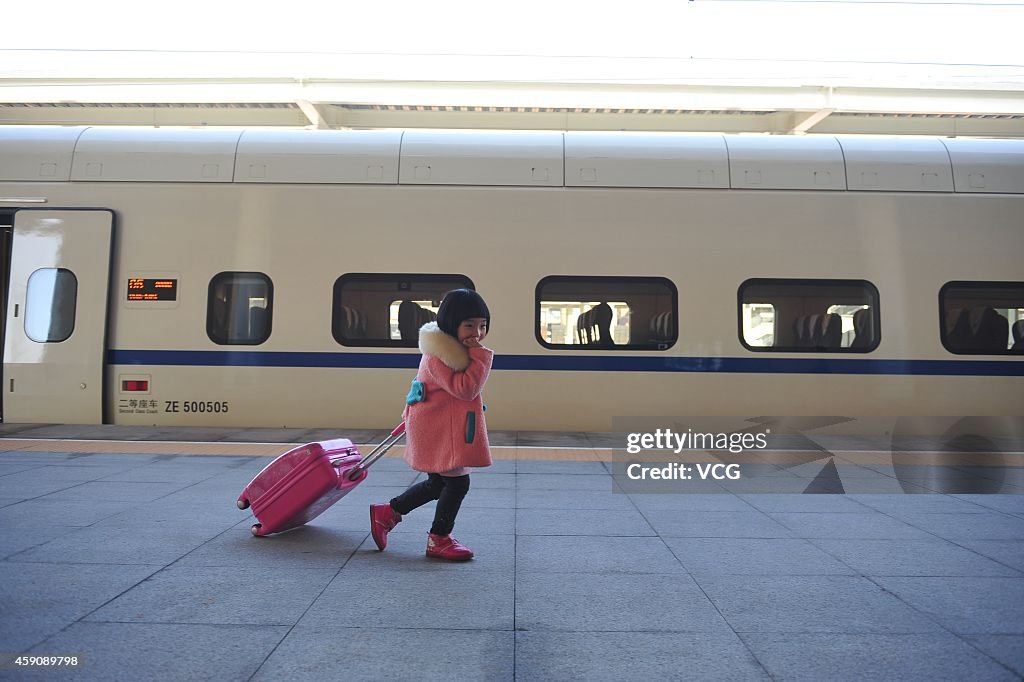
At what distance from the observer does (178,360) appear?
7.82 metres

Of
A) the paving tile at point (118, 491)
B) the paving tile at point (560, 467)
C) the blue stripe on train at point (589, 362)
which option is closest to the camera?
the paving tile at point (118, 491)

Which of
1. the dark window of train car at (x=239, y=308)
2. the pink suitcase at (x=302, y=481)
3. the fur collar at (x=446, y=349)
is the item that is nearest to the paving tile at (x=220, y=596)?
the pink suitcase at (x=302, y=481)

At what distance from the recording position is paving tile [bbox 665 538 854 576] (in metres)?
3.73

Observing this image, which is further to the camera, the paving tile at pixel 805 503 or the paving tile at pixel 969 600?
the paving tile at pixel 805 503

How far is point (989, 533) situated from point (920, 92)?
32.2ft

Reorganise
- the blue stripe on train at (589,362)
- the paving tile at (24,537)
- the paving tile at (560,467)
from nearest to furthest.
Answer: the paving tile at (24,537)
the paving tile at (560,467)
the blue stripe on train at (589,362)

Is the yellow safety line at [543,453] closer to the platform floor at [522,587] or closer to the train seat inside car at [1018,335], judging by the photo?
the platform floor at [522,587]

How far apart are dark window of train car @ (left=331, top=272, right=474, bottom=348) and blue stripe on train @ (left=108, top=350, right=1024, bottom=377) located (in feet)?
0.64

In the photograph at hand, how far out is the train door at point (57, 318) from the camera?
7.80 m

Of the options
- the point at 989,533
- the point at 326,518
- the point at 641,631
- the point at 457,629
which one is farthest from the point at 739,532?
the point at 326,518

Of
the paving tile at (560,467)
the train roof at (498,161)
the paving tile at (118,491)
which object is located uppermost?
the train roof at (498,161)

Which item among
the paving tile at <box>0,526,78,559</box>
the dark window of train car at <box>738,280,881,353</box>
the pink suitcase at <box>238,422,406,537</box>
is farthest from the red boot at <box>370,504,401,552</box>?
the dark window of train car at <box>738,280,881,353</box>

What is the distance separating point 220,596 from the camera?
10.6 ft

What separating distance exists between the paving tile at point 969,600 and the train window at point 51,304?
25.2 feet
